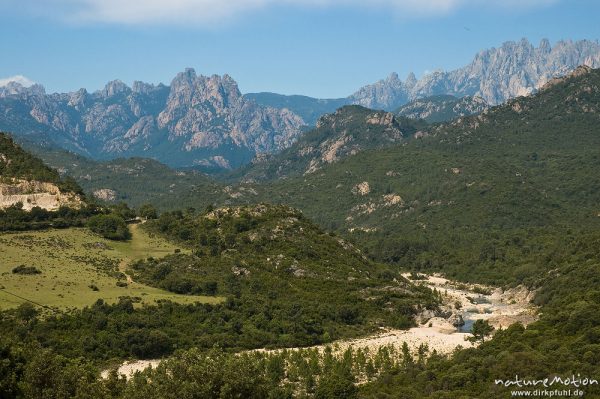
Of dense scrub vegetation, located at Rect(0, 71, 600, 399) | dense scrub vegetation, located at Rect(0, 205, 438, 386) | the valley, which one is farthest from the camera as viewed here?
dense scrub vegetation, located at Rect(0, 205, 438, 386)

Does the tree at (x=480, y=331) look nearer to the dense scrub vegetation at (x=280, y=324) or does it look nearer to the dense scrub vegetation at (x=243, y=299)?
the dense scrub vegetation at (x=280, y=324)

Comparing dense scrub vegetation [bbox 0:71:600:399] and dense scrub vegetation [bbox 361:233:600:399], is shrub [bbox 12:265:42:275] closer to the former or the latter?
dense scrub vegetation [bbox 0:71:600:399]

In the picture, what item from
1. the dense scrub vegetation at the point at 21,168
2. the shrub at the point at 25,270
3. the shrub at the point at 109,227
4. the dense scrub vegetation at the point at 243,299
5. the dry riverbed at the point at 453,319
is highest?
the dense scrub vegetation at the point at 21,168

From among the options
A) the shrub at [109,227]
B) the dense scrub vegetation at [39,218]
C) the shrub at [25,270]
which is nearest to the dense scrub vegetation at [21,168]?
the dense scrub vegetation at [39,218]

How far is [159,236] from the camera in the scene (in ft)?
500

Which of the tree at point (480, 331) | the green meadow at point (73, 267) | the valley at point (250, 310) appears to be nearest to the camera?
the valley at point (250, 310)

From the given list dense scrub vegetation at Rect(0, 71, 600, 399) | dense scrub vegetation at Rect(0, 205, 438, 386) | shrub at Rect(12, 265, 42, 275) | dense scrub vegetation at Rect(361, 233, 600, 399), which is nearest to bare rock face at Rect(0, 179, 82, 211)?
dense scrub vegetation at Rect(0, 71, 600, 399)

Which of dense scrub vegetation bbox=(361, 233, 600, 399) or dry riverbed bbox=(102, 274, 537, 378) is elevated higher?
dense scrub vegetation bbox=(361, 233, 600, 399)

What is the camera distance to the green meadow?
105938mm

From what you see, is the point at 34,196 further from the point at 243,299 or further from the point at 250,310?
the point at 250,310

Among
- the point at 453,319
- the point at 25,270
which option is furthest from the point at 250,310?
the point at 25,270

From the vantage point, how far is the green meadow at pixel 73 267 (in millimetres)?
105938

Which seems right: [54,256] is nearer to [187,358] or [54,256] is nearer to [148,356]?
[148,356]

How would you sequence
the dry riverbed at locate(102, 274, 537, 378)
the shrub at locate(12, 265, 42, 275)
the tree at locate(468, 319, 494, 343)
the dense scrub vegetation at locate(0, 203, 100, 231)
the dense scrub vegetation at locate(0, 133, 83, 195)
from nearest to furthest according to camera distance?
1. the dry riverbed at locate(102, 274, 537, 378)
2. the tree at locate(468, 319, 494, 343)
3. the shrub at locate(12, 265, 42, 275)
4. the dense scrub vegetation at locate(0, 203, 100, 231)
5. the dense scrub vegetation at locate(0, 133, 83, 195)
